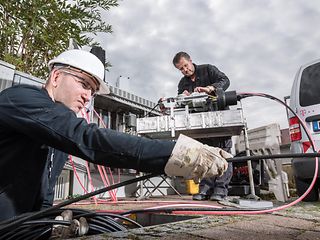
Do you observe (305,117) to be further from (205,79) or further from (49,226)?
(49,226)

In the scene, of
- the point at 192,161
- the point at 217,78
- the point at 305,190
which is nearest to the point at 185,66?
the point at 217,78

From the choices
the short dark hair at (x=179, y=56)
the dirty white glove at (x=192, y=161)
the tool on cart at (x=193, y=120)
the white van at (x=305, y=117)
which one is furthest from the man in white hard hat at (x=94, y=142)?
the short dark hair at (x=179, y=56)

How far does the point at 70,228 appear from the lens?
1.30 m

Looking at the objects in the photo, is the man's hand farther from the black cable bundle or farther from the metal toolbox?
the black cable bundle

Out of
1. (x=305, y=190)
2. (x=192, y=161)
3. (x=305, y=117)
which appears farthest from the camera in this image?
(x=305, y=190)

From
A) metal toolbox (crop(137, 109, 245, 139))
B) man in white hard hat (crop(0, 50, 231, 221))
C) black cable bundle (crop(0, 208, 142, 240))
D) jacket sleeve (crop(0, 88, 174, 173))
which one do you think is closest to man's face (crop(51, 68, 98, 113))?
man in white hard hat (crop(0, 50, 231, 221))

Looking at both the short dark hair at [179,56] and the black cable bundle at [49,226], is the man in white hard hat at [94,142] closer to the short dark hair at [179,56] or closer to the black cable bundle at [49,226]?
the black cable bundle at [49,226]

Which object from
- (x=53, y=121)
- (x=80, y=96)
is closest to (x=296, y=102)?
(x=80, y=96)

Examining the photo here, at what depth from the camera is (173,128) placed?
3670 mm

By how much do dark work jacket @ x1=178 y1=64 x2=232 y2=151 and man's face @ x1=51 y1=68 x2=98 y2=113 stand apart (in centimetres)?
243

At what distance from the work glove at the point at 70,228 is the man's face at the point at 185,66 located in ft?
9.02

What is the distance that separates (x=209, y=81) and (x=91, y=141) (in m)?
3.09

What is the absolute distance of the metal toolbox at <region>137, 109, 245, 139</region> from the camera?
3414 mm

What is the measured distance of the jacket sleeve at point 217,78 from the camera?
3.45m
